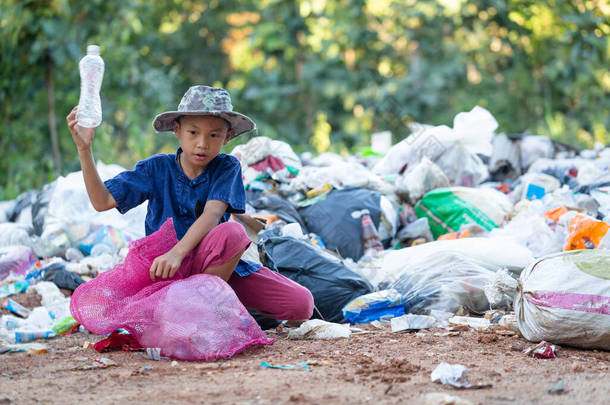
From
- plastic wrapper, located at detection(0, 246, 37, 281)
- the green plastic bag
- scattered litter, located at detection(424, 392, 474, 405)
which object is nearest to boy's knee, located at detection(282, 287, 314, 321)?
scattered litter, located at detection(424, 392, 474, 405)

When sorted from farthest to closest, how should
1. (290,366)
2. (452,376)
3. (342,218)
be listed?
(342,218), (290,366), (452,376)

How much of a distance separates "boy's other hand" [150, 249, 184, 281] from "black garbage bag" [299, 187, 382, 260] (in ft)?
5.80

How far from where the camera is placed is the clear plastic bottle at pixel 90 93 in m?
2.38

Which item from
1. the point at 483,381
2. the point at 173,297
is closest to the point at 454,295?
the point at 483,381

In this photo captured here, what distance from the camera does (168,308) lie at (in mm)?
2379

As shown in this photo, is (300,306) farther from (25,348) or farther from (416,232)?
(416,232)

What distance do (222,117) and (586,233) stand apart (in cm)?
205

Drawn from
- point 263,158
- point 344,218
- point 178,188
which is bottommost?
point 344,218

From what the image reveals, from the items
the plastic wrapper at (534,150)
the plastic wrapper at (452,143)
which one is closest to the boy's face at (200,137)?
the plastic wrapper at (452,143)

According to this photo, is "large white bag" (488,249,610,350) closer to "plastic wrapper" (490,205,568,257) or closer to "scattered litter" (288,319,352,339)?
"scattered litter" (288,319,352,339)

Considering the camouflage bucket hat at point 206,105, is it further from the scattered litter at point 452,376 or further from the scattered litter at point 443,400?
the scattered litter at point 443,400

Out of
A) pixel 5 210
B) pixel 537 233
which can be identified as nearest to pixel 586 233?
pixel 537 233

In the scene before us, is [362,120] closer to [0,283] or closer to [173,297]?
[0,283]

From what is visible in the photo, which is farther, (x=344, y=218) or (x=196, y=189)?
(x=344, y=218)
